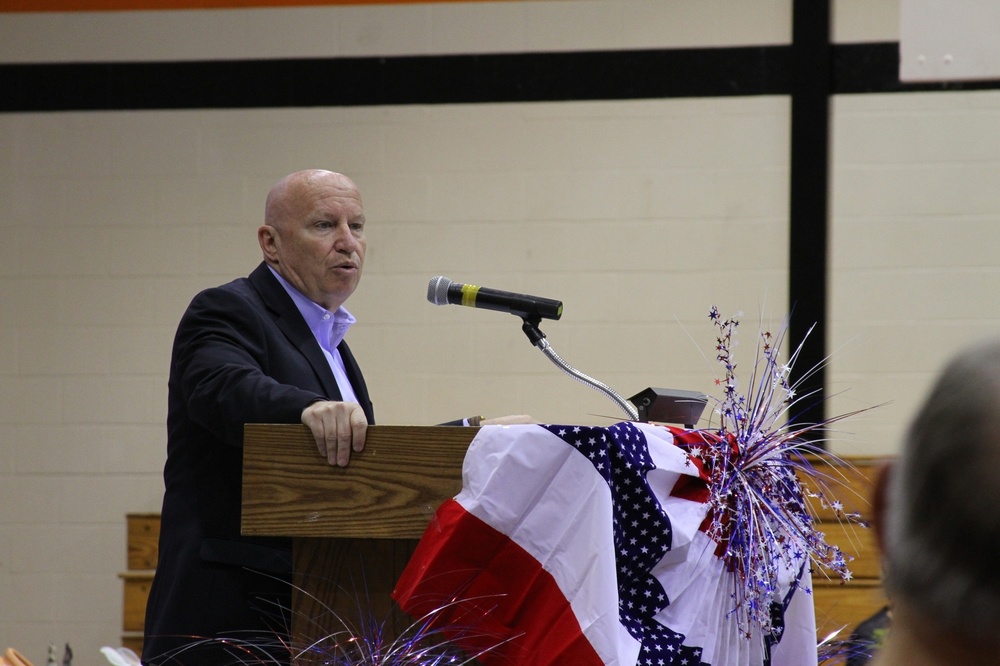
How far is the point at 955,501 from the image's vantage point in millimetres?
542

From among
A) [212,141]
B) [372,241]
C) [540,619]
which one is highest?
[212,141]

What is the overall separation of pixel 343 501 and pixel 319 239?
1.05 meters

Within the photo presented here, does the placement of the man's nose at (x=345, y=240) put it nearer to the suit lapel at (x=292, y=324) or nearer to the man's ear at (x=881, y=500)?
the suit lapel at (x=292, y=324)

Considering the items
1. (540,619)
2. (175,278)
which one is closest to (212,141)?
(175,278)

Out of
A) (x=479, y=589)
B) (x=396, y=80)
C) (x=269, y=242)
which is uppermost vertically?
(x=396, y=80)

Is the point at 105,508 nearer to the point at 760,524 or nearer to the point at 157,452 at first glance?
the point at 157,452

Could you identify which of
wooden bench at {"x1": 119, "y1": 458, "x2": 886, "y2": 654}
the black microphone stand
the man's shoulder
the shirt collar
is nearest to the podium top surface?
the black microphone stand

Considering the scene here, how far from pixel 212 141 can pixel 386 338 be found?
1050mm

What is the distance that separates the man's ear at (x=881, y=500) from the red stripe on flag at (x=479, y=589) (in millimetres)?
820

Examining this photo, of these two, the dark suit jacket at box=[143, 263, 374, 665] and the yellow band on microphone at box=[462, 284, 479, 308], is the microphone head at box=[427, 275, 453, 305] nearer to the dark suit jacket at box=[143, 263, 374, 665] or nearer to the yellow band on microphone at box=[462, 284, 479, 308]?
the yellow band on microphone at box=[462, 284, 479, 308]

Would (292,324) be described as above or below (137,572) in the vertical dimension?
above

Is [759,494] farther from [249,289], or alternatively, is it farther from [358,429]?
[249,289]

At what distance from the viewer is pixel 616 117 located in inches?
174

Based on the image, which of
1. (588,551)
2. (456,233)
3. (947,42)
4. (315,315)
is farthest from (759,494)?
(456,233)
